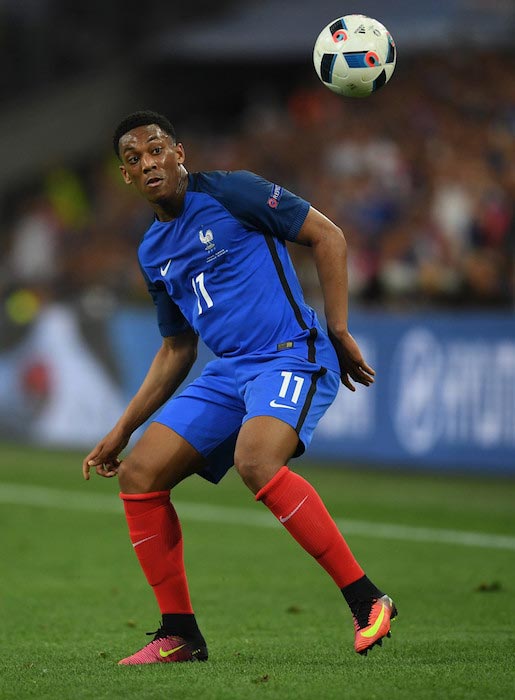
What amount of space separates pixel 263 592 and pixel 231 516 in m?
3.50

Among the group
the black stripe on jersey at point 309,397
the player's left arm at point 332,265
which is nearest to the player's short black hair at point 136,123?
the player's left arm at point 332,265

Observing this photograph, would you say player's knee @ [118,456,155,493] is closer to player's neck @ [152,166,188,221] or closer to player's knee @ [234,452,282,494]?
player's knee @ [234,452,282,494]

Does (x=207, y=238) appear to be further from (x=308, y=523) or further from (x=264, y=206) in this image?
(x=308, y=523)

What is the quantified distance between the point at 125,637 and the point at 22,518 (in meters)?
5.03

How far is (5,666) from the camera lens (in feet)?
18.6

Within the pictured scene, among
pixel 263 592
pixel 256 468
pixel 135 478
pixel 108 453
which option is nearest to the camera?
pixel 256 468

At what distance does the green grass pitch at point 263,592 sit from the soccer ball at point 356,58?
262 centimetres

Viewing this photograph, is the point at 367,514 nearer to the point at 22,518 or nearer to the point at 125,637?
the point at 22,518

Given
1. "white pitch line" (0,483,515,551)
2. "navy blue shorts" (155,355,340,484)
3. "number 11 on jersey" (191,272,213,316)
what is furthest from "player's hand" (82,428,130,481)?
"white pitch line" (0,483,515,551)

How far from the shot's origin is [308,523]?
17.9ft

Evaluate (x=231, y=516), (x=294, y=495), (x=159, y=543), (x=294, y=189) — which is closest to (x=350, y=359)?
(x=294, y=495)

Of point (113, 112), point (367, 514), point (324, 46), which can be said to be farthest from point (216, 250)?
point (113, 112)

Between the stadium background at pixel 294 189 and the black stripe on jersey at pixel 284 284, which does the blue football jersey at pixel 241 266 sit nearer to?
the black stripe on jersey at pixel 284 284

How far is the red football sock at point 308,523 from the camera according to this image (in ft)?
17.8
